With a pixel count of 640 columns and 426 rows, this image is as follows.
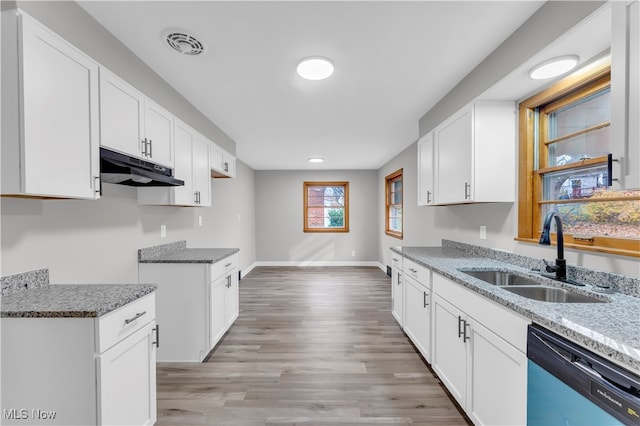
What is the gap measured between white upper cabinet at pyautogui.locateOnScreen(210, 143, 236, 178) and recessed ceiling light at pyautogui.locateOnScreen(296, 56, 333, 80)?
1625 mm

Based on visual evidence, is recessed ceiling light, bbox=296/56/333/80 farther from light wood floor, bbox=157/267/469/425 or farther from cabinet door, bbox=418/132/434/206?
light wood floor, bbox=157/267/469/425

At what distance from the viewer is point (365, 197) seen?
263 inches

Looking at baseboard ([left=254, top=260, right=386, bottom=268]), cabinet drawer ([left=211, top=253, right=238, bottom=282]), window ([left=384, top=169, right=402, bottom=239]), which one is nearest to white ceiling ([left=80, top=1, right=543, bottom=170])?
cabinet drawer ([left=211, top=253, right=238, bottom=282])

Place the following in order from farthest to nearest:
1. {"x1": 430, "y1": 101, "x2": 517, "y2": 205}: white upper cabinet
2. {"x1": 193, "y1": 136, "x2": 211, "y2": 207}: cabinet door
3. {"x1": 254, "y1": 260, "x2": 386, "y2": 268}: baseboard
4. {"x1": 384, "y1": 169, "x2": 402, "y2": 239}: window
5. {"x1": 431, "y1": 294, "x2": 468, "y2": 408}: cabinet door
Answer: {"x1": 254, "y1": 260, "x2": 386, "y2": 268}: baseboard, {"x1": 384, "y1": 169, "x2": 402, "y2": 239}: window, {"x1": 193, "y1": 136, "x2": 211, "y2": 207}: cabinet door, {"x1": 430, "y1": 101, "x2": 517, "y2": 205}: white upper cabinet, {"x1": 431, "y1": 294, "x2": 468, "y2": 408}: cabinet door

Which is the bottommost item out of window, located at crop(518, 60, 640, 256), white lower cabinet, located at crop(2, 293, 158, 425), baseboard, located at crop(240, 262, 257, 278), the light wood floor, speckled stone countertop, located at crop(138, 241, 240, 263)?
the light wood floor

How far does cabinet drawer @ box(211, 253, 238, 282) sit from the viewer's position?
8.23 ft

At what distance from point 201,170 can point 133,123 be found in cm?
111

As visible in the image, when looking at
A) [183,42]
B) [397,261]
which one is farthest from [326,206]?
[183,42]

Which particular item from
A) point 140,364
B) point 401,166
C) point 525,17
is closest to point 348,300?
point 401,166

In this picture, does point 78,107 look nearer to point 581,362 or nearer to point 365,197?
point 581,362

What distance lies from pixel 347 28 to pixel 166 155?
171cm

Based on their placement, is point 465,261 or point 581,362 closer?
point 581,362

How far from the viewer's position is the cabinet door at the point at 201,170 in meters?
2.79

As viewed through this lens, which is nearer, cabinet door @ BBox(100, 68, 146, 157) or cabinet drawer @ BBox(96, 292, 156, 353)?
cabinet drawer @ BBox(96, 292, 156, 353)
